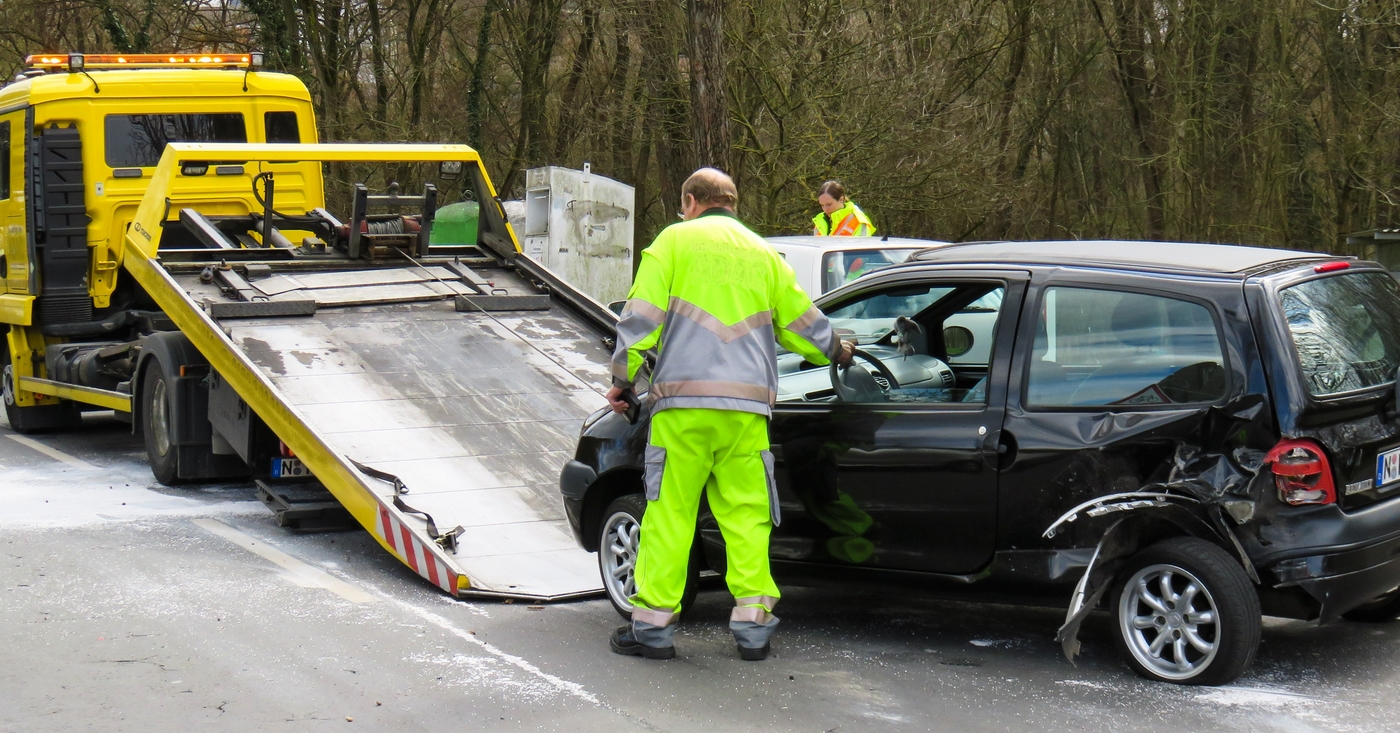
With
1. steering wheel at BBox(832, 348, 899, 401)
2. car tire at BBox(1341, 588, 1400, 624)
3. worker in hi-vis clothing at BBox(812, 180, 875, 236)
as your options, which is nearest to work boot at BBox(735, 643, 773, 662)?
steering wheel at BBox(832, 348, 899, 401)

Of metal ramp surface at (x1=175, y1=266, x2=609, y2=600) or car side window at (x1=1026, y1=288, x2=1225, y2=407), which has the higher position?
car side window at (x1=1026, y1=288, x2=1225, y2=407)

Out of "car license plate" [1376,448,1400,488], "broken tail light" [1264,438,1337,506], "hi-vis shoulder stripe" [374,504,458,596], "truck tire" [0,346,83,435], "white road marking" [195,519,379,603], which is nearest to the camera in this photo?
"broken tail light" [1264,438,1337,506]

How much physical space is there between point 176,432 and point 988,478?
5.61 meters

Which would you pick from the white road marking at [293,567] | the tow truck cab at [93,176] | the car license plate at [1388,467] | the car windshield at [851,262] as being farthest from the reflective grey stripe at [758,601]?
the tow truck cab at [93,176]

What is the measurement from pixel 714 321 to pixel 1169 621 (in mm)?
1855

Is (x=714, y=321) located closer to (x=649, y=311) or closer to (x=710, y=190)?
(x=649, y=311)

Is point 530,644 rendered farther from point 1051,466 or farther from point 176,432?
point 176,432

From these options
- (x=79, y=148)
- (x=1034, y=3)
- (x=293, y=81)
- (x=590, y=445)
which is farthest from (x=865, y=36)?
(x=590, y=445)

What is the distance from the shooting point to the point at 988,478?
5.05 meters

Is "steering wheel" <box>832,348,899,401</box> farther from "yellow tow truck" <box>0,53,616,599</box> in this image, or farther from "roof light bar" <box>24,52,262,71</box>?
"roof light bar" <box>24,52,262,71</box>

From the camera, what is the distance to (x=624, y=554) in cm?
596

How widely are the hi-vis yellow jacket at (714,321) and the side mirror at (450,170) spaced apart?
15.0 feet

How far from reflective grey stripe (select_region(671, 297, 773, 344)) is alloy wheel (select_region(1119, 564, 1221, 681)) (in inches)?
61.6

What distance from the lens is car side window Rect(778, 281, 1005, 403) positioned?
544 cm
